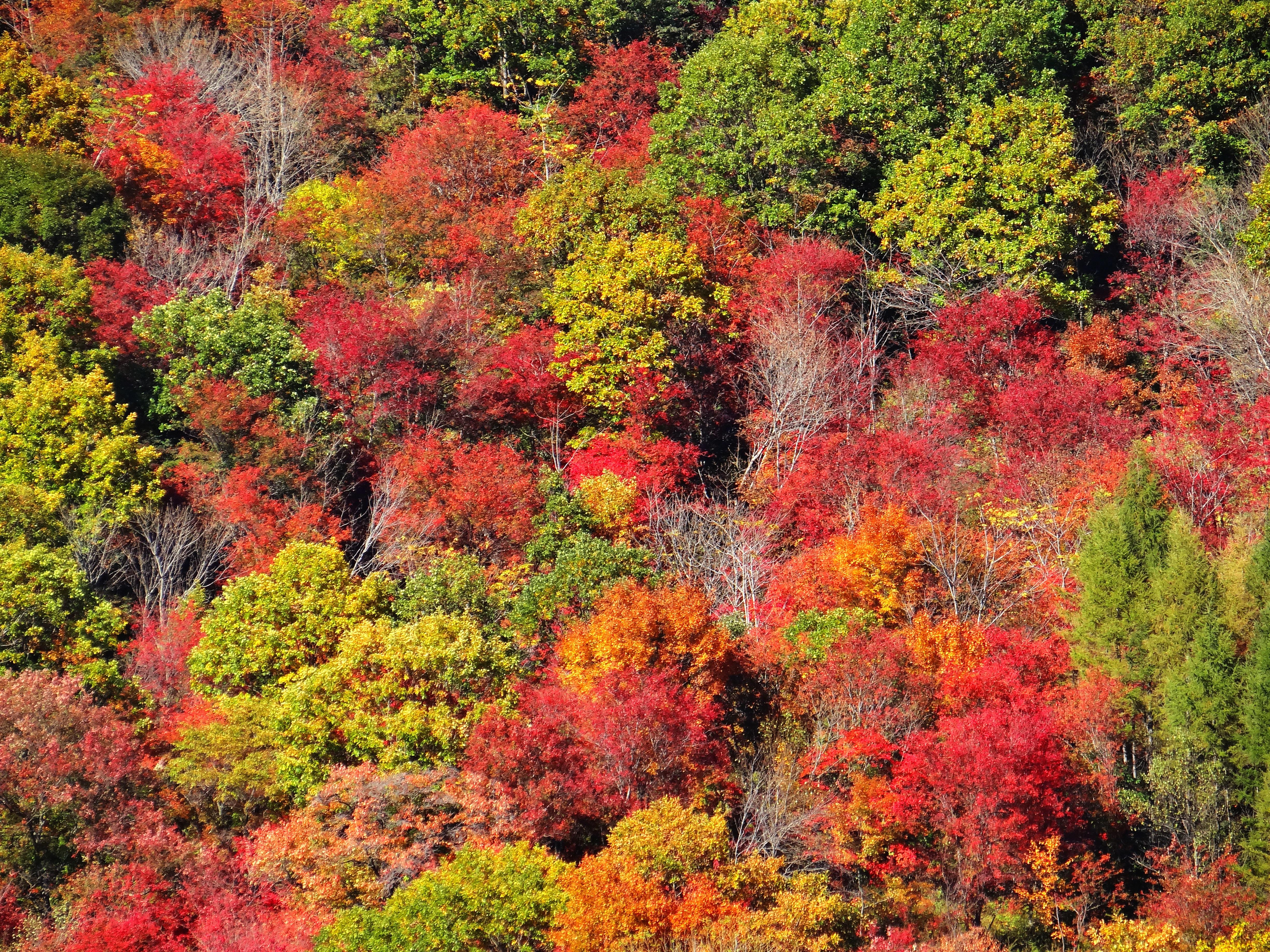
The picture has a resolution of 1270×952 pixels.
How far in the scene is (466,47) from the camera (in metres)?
59.5

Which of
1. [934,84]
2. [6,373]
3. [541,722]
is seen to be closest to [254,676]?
[541,722]

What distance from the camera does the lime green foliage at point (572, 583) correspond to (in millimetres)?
35875

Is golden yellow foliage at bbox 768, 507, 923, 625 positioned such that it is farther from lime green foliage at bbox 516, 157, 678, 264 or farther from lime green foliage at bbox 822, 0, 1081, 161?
lime green foliage at bbox 822, 0, 1081, 161

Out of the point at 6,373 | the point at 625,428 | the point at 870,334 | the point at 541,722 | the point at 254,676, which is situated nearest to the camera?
the point at 541,722

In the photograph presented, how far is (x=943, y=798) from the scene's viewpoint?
31.5 metres

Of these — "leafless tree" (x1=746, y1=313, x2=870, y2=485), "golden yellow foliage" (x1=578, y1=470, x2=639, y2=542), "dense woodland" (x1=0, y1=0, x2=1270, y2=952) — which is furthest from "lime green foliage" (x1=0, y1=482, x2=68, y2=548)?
"leafless tree" (x1=746, y1=313, x2=870, y2=485)

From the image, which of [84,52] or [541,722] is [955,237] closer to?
[541,722]

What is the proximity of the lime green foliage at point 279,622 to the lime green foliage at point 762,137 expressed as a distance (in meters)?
22.3

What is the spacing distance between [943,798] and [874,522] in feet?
32.9

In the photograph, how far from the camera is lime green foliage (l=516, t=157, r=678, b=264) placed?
1934 inches

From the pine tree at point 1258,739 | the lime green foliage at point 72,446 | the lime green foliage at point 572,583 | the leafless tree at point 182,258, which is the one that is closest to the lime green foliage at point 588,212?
the leafless tree at point 182,258

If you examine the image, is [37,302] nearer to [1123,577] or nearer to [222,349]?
[222,349]

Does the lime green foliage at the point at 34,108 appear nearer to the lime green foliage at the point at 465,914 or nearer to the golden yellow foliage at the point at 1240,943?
the lime green foliage at the point at 465,914

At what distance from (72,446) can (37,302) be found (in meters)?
6.04
